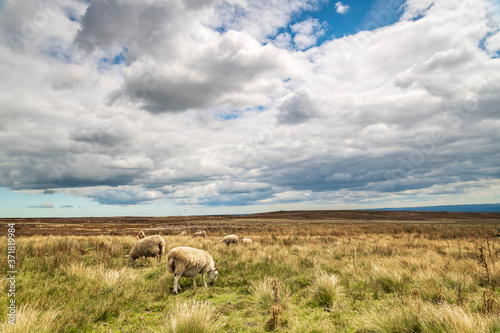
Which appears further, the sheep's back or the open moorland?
the sheep's back

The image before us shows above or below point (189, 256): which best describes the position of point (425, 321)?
below

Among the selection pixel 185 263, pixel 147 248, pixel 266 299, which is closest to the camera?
pixel 266 299

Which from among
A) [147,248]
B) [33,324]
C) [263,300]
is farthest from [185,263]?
[147,248]

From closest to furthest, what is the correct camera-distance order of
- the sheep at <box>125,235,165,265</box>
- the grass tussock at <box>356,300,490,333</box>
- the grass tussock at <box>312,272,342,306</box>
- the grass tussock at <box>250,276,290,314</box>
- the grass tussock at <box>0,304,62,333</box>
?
the grass tussock at <box>356,300,490,333</box>
the grass tussock at <box>0,304,62,333</box>
the grass tussock at <box>250,276,290,314</box>
the grass tussock at <box>312,272,342,306</box>
the sheep at <box>125,235,165,265</box>

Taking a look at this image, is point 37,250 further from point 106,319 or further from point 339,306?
point 339,306

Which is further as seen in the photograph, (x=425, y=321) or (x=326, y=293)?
(x=326, y=293)

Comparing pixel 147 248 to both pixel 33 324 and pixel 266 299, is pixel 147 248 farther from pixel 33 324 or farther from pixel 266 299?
pixel 266 299

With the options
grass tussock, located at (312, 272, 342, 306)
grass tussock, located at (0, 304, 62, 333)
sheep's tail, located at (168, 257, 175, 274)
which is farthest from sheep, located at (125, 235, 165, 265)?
grass tussock, located at (312, 272, 342, 306)

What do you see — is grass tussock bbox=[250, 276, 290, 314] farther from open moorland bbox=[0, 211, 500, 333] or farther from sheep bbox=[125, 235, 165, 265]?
sheep bbox=[125, 235, 165, 265]

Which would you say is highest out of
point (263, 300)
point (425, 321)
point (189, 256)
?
point (189, 256)

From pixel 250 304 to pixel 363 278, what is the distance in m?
4.33

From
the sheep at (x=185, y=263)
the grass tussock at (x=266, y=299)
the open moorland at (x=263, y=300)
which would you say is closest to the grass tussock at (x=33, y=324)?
the open moorland at (x=263, y=300)

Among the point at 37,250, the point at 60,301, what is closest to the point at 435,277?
the point at 60,301

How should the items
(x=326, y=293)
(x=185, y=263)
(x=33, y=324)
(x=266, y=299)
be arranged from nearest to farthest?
1. (x=33, y=324)
2. (x=266, y=299)
3. (x=326, y=293)
4. (x=185, y=263)
